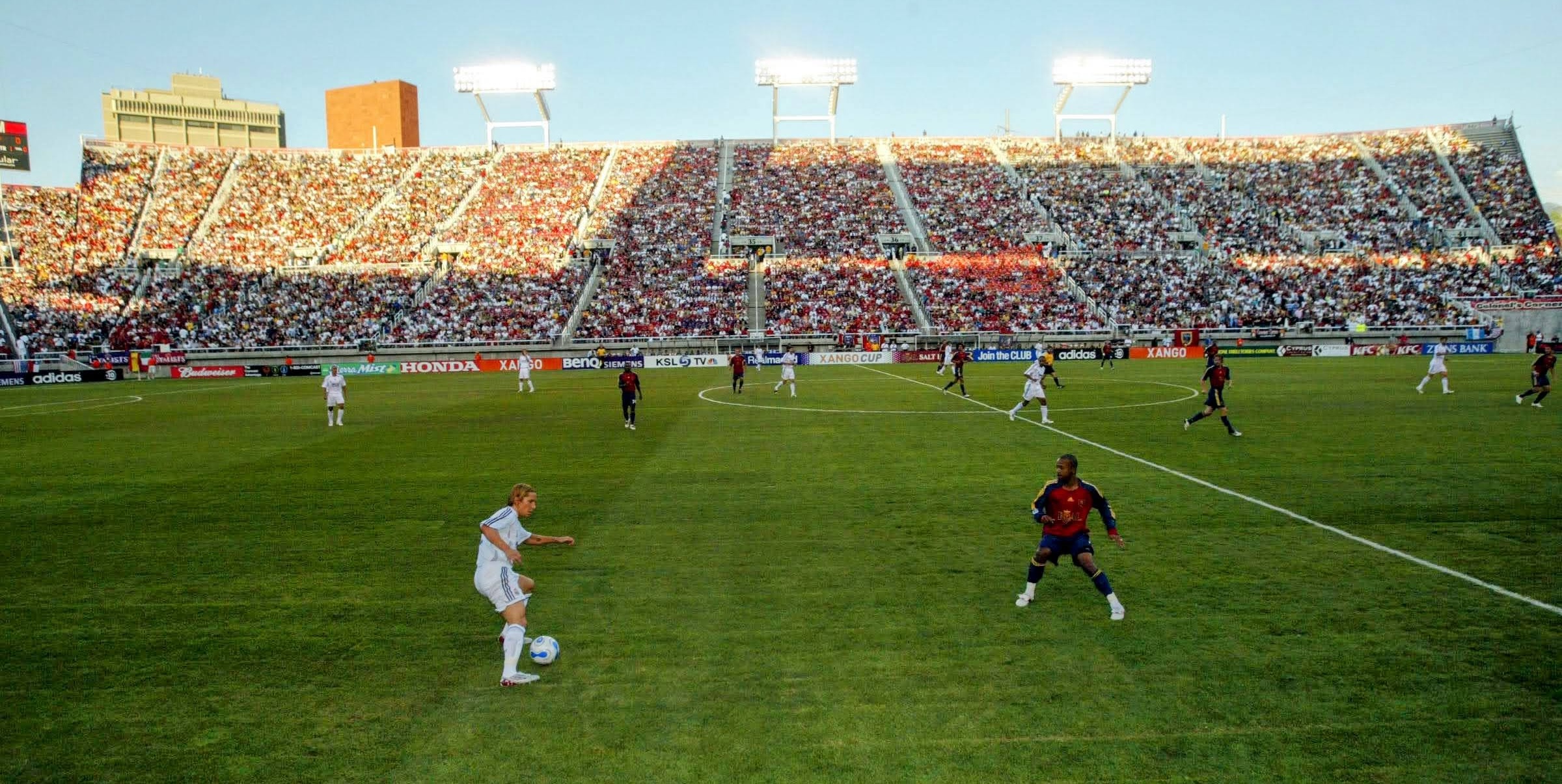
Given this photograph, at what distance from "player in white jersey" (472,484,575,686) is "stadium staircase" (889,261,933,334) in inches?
1783

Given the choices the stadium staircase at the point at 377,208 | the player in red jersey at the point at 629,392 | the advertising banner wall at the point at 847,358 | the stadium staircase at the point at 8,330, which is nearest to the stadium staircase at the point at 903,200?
the advertising banner wall at the point at 847,358

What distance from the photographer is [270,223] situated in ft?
202

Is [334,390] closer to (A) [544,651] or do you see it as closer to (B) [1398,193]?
(A) [544,651]

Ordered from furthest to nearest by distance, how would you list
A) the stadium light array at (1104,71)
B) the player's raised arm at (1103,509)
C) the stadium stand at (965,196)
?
1. the stadium light array at (1104,71)
2. the stadium stand at (965,196)
3. the player's raised arm at (1103,509)

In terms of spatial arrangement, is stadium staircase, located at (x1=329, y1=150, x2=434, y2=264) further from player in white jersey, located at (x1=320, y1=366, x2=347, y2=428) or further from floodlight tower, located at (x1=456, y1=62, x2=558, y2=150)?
player in white jersey, located at (x1=320, y1=366, x2=347, y2=428)

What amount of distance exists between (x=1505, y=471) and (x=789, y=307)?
1637 inches

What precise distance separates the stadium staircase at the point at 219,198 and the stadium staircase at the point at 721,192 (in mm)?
35451

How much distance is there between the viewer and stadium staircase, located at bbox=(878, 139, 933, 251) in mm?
60062

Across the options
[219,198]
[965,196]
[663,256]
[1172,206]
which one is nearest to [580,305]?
[663,256]

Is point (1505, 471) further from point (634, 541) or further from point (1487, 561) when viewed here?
point (634, 541)

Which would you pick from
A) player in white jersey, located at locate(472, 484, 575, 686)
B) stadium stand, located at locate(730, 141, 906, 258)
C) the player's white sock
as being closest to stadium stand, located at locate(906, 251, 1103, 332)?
stadium stand, located at locate(730, 141, 906, 258)

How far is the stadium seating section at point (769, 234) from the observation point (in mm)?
52250

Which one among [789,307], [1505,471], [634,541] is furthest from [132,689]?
[789,307]

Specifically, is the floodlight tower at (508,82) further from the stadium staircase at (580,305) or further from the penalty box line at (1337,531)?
the penalty box line at (1337,531)
